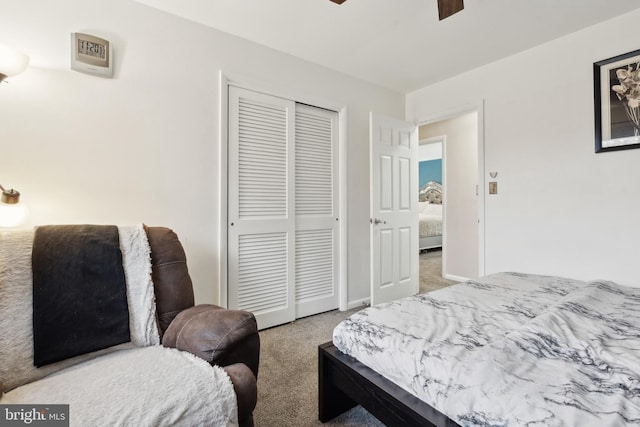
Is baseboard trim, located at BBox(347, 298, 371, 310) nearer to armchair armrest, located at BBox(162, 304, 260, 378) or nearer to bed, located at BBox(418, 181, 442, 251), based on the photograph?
armchair armrest, located at BBox(162, 304, 260, 378)

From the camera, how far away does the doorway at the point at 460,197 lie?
12.9 feet

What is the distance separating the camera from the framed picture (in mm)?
1735

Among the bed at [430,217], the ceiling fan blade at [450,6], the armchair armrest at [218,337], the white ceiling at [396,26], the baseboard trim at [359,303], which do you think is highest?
the white ceiling at [396,26]

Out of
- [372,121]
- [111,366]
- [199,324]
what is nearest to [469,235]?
[372,121]

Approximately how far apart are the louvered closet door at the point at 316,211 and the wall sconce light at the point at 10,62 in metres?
1.79

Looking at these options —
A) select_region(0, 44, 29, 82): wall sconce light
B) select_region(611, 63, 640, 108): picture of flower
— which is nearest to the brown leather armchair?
select_region(0, 44, 29, 82): wall sconce light

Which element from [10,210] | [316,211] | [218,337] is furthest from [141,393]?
[316,211]

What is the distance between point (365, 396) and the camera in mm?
1210

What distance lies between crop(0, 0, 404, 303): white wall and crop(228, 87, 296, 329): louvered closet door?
0.14m

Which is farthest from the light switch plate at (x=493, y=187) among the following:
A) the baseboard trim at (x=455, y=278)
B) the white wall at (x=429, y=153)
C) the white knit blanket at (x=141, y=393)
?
the white wall at (x=429, y=153)

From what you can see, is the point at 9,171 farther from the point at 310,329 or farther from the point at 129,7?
the point at 310,329

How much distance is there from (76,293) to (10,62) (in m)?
1.18

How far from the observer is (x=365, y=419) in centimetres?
146

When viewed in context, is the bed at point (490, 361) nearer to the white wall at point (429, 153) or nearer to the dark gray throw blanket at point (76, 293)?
the dark gray throw blanket at point (76, 293)
